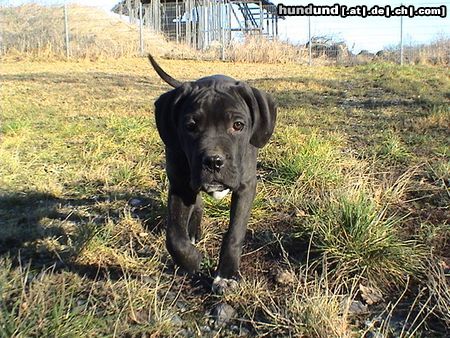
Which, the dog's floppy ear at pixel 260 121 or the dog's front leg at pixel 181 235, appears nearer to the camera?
the dog's front leg at pixel 181 235

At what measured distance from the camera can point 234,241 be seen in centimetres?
282

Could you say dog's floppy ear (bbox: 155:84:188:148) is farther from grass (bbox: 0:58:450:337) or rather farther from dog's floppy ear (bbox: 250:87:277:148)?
grass (bbox: 0:58:450:337)

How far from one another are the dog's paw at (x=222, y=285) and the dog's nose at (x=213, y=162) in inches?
23.4

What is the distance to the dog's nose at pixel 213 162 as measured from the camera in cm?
259

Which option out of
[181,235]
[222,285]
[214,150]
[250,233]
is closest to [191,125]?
[214,150]

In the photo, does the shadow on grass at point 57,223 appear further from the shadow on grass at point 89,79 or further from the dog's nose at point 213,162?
the shadow on grass at point 89,79

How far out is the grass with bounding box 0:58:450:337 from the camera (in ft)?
7.52

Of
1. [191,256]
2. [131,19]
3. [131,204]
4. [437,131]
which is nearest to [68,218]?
[131,204]

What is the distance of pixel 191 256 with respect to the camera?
2.74 m

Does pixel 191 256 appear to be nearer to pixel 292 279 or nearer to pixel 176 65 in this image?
pixel 292 279

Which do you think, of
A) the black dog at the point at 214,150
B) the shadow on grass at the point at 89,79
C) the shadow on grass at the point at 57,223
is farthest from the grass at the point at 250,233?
the shadow on grass at the point at 89,79

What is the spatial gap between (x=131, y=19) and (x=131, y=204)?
26.5 metres

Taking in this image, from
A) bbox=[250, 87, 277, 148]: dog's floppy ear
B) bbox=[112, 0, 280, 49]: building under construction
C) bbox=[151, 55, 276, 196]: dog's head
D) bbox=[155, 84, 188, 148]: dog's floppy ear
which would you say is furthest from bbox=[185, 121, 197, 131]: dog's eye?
bbox=[112, 0, 280, 49]: building under construction

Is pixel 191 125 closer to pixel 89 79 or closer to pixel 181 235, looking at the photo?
pixel 181 235
